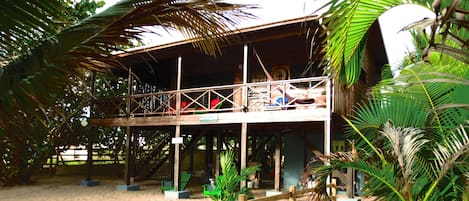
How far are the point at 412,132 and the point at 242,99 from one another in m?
7.25

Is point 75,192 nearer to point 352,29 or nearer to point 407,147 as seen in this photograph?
point 407,147

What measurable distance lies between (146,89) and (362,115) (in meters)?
13.7

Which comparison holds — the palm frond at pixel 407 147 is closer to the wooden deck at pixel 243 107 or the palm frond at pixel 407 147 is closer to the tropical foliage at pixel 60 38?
the tropical foliage at pixel 60 38

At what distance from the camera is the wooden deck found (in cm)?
1023

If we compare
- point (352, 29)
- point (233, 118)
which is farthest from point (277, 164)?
point (352, 29)

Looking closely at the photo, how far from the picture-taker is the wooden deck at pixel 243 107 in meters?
10.2

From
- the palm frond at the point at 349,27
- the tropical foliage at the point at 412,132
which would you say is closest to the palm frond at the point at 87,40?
the palm frond at the point at 349,27

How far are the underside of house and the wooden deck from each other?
0.02 m

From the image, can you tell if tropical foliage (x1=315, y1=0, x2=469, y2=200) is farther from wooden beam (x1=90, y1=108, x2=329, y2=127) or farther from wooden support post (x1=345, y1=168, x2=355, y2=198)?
wooden support post (x1=345, y1=168, x2=355, y2=198)

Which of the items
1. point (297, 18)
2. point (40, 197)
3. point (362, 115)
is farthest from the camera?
point (40, 197)

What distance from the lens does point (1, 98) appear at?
1.35 m

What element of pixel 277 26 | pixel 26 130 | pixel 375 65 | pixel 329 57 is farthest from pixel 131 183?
pixel 26 130

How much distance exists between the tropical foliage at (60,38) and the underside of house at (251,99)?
7.87m

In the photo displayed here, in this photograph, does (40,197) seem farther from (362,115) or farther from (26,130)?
(26,130)
